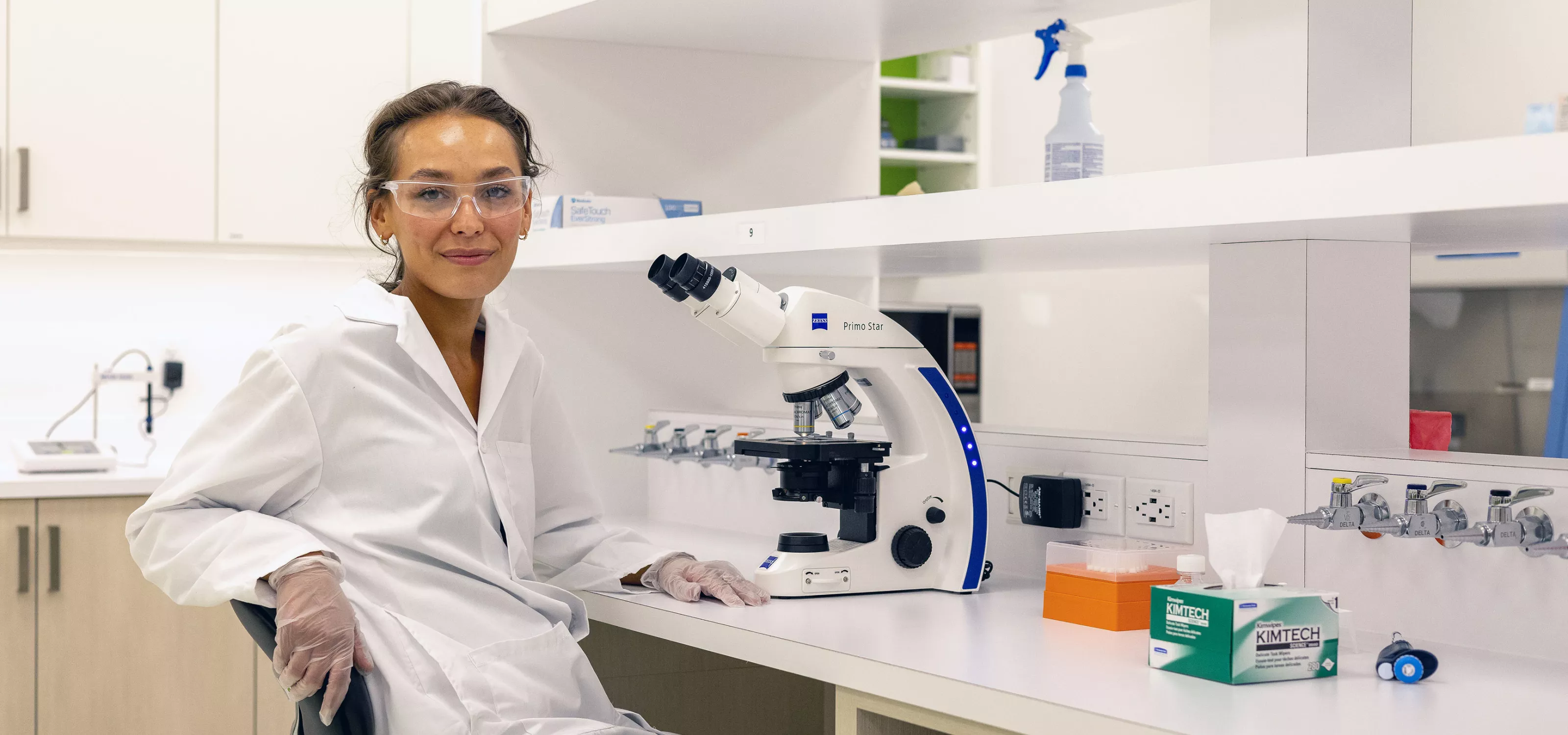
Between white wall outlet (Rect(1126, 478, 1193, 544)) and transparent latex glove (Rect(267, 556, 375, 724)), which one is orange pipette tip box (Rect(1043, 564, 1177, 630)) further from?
transparent latex glove (Rect(267, 556, 375, 724))

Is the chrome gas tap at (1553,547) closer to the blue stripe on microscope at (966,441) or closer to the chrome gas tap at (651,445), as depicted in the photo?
the blue stripe on microscope at (966,441)

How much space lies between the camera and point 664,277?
1694 mm

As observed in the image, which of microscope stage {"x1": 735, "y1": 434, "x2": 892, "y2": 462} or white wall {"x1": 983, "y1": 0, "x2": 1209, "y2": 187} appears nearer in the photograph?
microscope stage {"x1": 735, "y1": 434, "x2": 892, "y2": 462}

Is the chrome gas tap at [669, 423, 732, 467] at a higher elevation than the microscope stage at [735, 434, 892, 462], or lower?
lower

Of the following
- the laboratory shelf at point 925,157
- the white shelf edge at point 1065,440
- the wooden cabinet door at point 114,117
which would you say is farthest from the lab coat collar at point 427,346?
the laboratory shelf at point 925,157

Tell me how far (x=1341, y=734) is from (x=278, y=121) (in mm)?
3231

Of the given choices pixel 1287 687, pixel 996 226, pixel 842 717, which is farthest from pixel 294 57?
pixel 1287 687

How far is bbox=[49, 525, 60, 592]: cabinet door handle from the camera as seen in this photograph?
294cm

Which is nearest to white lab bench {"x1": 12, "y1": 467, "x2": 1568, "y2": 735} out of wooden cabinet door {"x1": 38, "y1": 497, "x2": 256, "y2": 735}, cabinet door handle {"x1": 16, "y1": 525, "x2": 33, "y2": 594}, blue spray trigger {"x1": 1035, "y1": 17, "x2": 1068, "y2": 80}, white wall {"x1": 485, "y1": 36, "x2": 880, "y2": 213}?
blue spray trigger {"x1": 1035, "y1": 17, "x2": 1068, "y2": 80}

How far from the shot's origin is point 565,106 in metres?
2.59

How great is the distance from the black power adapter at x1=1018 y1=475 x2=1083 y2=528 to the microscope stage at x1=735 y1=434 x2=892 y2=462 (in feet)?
0.80

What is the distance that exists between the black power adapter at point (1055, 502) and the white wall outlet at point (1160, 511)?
3.0 inches

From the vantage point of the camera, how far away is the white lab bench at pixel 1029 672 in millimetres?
1203

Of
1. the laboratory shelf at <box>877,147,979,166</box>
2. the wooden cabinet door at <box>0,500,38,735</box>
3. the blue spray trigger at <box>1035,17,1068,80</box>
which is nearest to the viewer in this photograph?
the blue spray trigger at <box>1035,17,1068,80</box>
